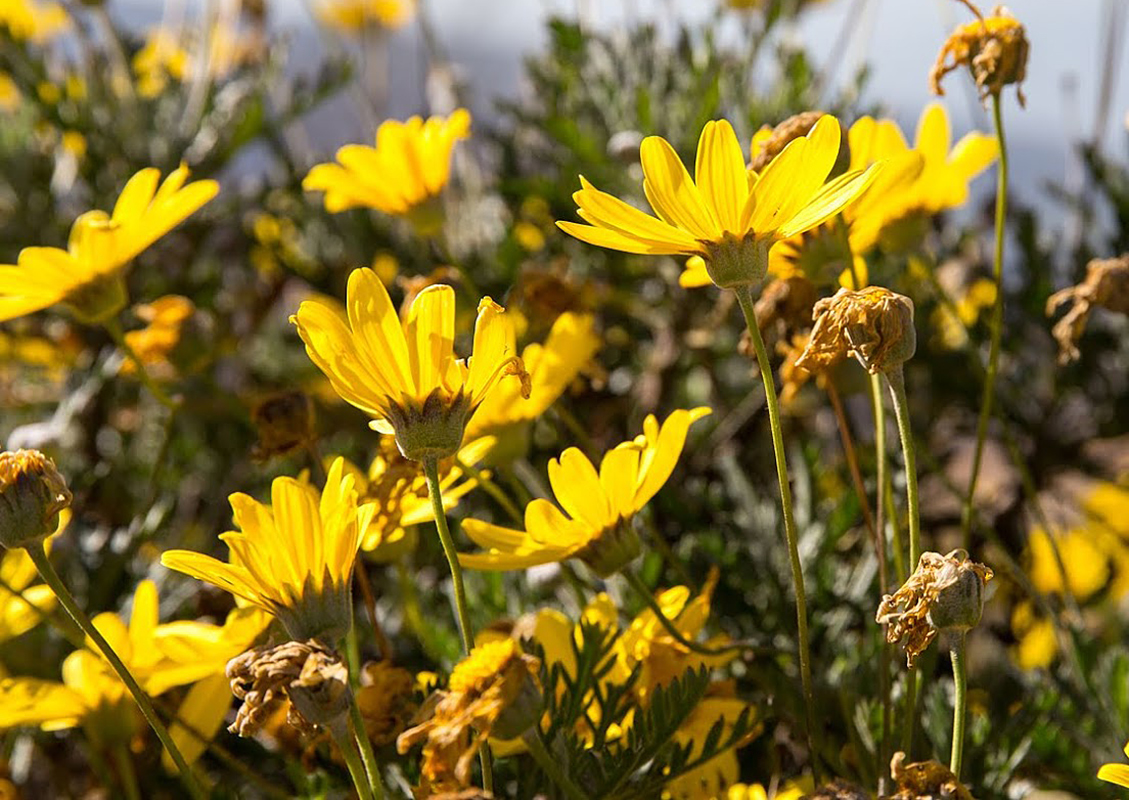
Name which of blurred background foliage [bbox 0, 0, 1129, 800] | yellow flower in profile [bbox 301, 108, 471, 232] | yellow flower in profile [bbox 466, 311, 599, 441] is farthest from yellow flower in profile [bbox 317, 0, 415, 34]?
yellow flower in profile [bbox 466, 311, 599, 441]

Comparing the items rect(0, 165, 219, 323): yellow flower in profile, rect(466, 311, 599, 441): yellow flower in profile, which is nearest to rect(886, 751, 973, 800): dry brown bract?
rect(466, 311, 599, 441): yellow flower in profile

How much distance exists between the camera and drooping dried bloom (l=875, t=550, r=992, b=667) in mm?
495

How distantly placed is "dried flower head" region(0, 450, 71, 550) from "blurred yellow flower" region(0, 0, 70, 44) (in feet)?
3.34

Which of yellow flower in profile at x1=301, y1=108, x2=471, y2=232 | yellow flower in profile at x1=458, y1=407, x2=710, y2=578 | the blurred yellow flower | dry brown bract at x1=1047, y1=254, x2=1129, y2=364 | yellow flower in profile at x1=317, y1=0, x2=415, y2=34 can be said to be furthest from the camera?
yellow flower in profile at x1=317, y1=0, x2=415, y2=34

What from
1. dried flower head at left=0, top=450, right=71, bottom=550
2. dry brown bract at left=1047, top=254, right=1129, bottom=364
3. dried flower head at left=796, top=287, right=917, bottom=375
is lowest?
dry brown bract at left=1047, top=254, right=1129, bottom=364

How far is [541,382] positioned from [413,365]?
Answer: 23 cm

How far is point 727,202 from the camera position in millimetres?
543

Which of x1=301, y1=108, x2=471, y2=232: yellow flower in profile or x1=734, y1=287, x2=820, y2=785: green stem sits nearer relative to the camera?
x1=734, y1=287, x2=820, y2=785: green stem

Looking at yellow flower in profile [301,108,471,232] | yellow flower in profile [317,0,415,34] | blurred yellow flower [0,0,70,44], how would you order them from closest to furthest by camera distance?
yellow flower in profile [301,108,471,232], blurred yellow flower [0,0,70,44], yellow flower in profile [317,0,415,34]

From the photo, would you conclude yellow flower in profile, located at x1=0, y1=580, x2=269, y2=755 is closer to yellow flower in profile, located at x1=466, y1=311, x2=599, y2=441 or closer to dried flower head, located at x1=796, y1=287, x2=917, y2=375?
yellow flower in profile, located at x1=466, y1=311, x2=599, y2=441

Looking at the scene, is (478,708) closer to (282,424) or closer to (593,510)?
(593,510)

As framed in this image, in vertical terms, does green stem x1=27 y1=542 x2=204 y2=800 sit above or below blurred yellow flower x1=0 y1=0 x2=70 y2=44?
below

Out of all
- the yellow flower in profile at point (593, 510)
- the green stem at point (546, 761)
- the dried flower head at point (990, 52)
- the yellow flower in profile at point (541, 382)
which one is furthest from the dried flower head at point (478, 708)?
the dried flower head at point (990, 52)

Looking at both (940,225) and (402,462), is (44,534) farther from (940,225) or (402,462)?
(940,225)
